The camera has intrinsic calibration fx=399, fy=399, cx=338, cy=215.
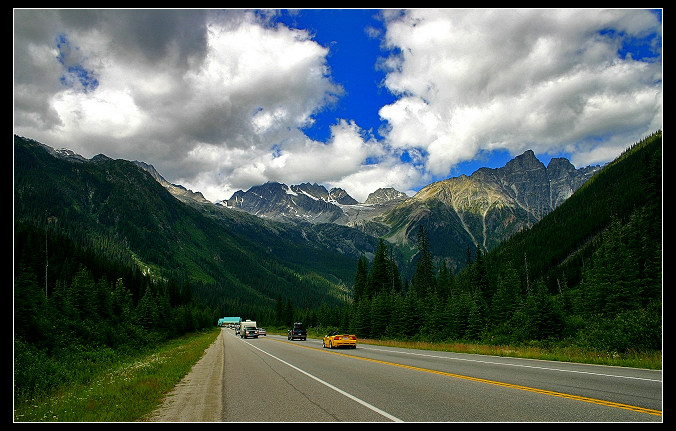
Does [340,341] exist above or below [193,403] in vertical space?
below

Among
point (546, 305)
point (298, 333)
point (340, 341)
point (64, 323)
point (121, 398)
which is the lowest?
point (298, 333)

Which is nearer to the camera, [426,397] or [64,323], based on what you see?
[426,397]

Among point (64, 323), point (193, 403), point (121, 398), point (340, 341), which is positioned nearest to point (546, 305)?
point (340, 341)

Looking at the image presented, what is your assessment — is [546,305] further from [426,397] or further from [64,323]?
[64,323]

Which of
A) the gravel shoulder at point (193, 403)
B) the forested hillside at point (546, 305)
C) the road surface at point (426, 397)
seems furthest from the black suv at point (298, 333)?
the road surface at point (426, 397)

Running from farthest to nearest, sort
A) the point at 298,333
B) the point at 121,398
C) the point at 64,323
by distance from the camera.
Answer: the point at 298,333, the point at 64,323, the point at 121,398

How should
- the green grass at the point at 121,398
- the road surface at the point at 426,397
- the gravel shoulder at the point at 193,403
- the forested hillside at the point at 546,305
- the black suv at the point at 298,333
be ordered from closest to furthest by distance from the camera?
the road surface at the point at 426,397 < the gravel shoulder at the point at 193,403 < the green grass at the point at 121,398 < the forested hillside at the point at 546,305 < the black suv at the point at 298,333

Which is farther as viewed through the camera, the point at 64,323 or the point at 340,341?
the point at 340,341


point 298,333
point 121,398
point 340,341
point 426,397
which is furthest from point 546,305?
point 298,333

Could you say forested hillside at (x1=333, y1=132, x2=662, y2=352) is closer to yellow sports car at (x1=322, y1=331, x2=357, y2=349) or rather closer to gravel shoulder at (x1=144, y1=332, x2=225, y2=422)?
yellow sports car at (x1=322, y1=331, x2=357, y2=349)

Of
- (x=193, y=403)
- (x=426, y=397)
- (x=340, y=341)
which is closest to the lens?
(x=426, y=397)

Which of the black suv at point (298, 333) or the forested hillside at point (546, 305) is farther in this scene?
the black suv at point (298, 333)

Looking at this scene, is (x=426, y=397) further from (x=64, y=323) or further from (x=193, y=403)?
(x=64, y=323)

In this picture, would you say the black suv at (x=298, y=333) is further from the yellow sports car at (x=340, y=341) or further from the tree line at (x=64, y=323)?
the yellow sports car at (x=340, y=341)
